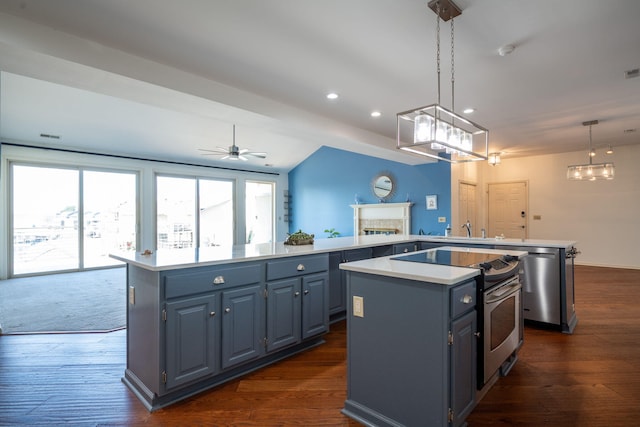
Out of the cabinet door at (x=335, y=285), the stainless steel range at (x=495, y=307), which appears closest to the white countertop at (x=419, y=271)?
the stainless steel range at (x=495, y=307)

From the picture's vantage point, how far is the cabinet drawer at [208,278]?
2072mm

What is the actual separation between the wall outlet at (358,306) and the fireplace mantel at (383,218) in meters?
5.49

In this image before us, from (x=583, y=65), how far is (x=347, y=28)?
229 cm

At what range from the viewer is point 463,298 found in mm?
1763

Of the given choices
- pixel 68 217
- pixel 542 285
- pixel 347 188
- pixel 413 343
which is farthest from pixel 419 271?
pixel 68 217

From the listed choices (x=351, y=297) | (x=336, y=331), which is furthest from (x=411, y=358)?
(x=336, y=331)

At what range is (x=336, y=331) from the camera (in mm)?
3482

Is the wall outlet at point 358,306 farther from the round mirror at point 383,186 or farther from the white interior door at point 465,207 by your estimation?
the round mirror at point 383,186

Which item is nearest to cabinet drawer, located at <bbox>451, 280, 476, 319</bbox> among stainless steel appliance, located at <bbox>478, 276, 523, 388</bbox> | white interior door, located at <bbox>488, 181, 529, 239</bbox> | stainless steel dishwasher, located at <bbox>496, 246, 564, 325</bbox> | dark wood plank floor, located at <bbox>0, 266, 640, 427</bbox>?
stainless steel appliance, located at <bbox>478, 276, 523, 388</bbox>

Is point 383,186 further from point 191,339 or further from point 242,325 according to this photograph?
point 191,339

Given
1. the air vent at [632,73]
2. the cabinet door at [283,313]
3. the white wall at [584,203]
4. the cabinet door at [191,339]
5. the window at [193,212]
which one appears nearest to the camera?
the cabinet door at [191,339]

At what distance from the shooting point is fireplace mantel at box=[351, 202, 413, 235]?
7270 mm

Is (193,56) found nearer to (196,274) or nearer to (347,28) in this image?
(347,28)

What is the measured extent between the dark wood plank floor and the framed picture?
3.81 meters
